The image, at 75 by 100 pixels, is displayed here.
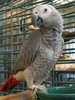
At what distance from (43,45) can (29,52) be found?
90 mm

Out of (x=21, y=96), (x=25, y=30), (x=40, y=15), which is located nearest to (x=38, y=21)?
(x=40, y=15)

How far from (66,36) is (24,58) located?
13.9 inches

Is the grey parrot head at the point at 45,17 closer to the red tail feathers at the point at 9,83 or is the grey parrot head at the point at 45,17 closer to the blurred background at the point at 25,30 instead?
the blurred background at the point at 25,30

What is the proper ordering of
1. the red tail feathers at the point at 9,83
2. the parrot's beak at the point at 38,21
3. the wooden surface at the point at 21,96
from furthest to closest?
1. the red tail feathers at the point at 9,83
2. the parrot's beak at the point at 38,21
3. the wooden surface at the point at 21,96

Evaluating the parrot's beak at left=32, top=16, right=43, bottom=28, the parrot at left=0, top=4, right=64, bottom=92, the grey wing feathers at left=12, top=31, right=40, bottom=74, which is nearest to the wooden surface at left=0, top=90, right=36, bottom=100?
the parrot at left=0, top=4, right=64, bottom=92

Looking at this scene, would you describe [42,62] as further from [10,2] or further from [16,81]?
[10,2]

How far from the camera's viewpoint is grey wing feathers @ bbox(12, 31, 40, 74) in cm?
97

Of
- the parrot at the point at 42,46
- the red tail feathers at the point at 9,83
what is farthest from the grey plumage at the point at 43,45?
the red tail feathers at the point at 9,83

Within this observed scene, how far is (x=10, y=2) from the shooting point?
5.12 ft

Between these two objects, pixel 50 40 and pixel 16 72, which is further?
pixel 16 72

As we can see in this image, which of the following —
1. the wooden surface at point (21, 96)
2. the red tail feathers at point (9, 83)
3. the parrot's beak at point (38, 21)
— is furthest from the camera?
the red tail feathers at point (9, 83)

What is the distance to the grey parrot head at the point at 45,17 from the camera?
92 cm

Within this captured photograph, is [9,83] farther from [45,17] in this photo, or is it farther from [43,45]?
[45,17]

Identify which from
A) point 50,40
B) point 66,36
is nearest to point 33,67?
point 50,40
